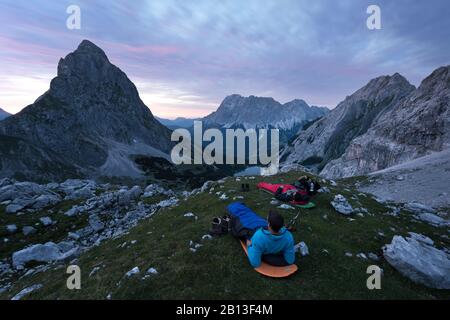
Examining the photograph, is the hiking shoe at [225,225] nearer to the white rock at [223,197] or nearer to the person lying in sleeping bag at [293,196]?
the person lying in sleeping bag at [293,196]

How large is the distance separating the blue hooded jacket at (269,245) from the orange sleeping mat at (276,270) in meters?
0.21

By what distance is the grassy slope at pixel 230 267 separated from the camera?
9.38 metres

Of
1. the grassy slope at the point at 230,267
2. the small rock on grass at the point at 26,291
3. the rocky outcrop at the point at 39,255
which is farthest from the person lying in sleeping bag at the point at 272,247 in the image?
the rocky outcrop at the point at 39,255

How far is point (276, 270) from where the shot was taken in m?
10.4

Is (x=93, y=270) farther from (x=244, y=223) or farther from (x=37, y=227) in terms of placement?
(x=37, y=227)

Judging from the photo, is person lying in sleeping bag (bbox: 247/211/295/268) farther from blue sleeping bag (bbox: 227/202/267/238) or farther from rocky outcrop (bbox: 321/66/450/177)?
rocky outcrop (bbox: 321/66/450/177)

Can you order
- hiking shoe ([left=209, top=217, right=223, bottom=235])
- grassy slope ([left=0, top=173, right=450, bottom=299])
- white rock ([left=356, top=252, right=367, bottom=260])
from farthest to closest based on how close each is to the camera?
1. hiking shoe ([left=209, top=217, right=223, bottom=235])
2. white rock ([left=356, top=252, right=367, bottom=260])
3. grassy slope ([left=0, top=173, right=450, bottom=299])

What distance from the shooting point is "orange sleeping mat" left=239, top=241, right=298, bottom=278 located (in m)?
10.1

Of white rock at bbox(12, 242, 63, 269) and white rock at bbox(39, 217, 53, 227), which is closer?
white rock at bbox(12, 242, 63, 269)

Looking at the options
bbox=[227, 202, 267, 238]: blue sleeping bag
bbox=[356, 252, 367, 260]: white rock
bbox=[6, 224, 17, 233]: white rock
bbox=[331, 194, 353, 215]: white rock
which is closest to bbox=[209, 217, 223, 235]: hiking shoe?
bbox=[227, 202, 267, 238]: blue sleeping bag

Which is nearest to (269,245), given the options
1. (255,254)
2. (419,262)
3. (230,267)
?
(255,254)

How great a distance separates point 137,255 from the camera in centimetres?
1312

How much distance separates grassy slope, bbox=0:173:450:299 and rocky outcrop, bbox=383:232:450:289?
1.17ft
